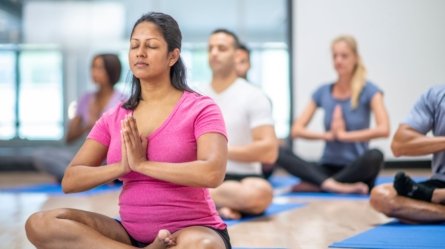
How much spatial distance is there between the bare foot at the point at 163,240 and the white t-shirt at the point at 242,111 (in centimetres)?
176

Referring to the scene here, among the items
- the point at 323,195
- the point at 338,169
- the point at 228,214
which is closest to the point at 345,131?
the point at 338,169

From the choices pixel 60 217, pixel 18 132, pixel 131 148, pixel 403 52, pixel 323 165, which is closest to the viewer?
pixel 131 148

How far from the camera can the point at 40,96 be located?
9234 millimetres

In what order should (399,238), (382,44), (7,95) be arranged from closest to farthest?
(399,238), (382,44), (7,95)

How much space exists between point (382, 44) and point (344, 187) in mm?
2805

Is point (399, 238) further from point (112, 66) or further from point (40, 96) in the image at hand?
point (40, 96)

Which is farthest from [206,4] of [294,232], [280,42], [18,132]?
[294,232]

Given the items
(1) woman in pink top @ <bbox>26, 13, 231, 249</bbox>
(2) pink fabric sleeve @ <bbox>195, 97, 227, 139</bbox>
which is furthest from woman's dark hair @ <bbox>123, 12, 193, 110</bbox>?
(2) pink fabric sleeve @ <bbox>195, 97, 227, 139</bbox>

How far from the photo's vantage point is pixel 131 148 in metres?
2.12

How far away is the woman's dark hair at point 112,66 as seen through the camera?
18.9 feet

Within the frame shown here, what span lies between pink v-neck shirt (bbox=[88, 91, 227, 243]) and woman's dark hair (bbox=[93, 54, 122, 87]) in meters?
3.55

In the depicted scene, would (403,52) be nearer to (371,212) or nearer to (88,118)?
(88,118)

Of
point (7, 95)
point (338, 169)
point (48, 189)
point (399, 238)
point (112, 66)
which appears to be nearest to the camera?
point (399, 238)

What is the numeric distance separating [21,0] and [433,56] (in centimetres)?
447
